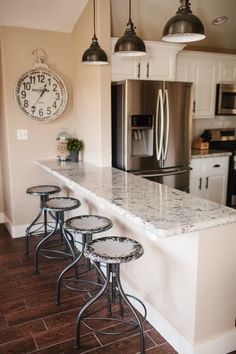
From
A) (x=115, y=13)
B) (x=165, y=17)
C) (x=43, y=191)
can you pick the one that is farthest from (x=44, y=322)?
(x=165, y=17)

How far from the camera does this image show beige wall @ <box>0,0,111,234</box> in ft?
11.0

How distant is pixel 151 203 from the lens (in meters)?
2.08

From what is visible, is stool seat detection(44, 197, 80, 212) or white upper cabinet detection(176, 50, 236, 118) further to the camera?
white upper cabinet detection(176, 50, 236, 118)

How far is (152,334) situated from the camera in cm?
225

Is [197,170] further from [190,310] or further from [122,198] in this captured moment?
[190,310]

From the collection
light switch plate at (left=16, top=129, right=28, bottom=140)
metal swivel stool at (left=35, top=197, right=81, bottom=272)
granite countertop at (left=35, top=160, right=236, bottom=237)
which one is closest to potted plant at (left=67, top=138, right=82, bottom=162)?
→ light switch plate at (left=16, top=129, right=28, bottom=140)

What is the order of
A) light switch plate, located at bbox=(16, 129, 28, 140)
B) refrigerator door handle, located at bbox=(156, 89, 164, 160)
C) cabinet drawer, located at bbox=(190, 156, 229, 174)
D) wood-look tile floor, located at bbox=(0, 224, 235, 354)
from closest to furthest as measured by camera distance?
1. wood-look tile floor, located at bbox=(0, 224, 235, 354)
2. refrigerator door handle, located at bbox=(156, 89, 164, 160)
3. light switch plate, located at bbox=(16, 129, 28, 140)
4. cabinet drawer, located at bbox=(190, 156, 229, 174)

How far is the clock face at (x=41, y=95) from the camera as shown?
370cm

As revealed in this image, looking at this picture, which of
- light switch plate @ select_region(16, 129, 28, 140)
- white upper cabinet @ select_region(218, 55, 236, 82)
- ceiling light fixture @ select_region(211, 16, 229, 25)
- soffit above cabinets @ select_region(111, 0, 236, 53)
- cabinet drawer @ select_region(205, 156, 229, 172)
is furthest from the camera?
white upper cabinet @ select_region(218, 55, 236, 82)

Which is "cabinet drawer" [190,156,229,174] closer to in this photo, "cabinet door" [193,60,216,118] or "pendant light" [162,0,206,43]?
"cabinet door" [193,60,216,118]

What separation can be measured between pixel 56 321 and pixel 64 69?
9.10ft

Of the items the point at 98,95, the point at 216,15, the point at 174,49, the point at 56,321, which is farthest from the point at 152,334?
the point at 216,15

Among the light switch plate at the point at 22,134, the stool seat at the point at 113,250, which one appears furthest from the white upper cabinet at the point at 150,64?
the stool seat at the point at 113,250

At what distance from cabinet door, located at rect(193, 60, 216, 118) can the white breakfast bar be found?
2386 mm
